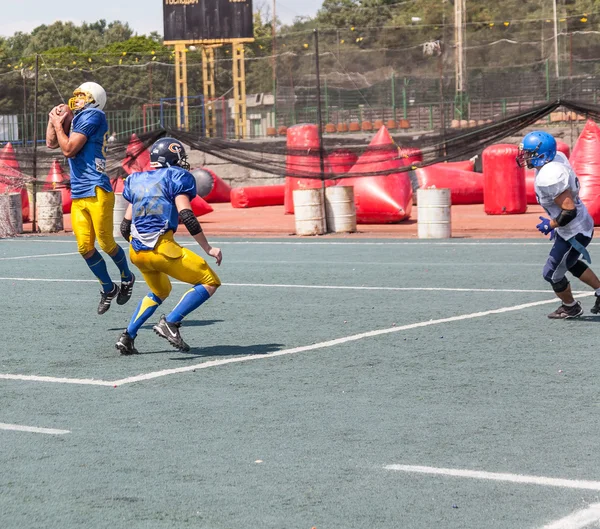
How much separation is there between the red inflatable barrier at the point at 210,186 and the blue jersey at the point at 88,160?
2084cm

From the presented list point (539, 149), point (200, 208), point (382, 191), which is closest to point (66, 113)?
point (539, 149)

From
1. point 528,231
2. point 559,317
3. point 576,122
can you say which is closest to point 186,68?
point 576,122

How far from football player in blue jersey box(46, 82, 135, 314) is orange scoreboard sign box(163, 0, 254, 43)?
113 feet

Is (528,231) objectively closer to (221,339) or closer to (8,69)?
→ (221,339)

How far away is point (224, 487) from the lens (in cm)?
527

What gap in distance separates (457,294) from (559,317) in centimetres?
217

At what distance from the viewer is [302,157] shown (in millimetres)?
23328

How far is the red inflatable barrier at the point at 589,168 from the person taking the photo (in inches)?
807

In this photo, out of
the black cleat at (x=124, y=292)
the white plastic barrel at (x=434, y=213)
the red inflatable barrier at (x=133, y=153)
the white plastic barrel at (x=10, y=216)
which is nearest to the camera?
the black cleat at (x=124, y=292)

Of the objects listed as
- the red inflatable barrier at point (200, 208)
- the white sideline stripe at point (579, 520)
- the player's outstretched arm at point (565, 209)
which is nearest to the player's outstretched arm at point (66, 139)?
the player's outstretched arm at point (565, 209)

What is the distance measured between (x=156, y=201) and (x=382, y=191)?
15360 millimetres

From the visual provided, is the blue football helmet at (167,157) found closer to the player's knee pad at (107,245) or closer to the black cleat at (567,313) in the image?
the player's knee pad at (107,245)

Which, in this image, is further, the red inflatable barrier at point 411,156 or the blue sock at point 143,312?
the red inflatable barrier at point 411,156

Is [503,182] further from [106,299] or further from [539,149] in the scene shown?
[106,299]
